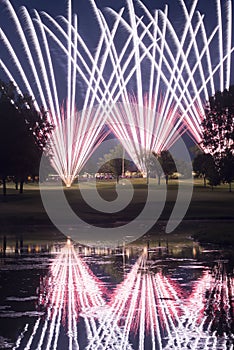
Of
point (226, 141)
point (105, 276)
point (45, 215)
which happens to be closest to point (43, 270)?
point (105, 276)

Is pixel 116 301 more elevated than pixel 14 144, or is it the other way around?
pixel 14 144

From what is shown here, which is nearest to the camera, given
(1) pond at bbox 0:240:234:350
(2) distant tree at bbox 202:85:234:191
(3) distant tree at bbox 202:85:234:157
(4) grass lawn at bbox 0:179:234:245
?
(1) pond at bbox 0:240:234:350

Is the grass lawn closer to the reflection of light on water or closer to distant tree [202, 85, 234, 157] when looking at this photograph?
distant tree [202, 85, 234, 157]

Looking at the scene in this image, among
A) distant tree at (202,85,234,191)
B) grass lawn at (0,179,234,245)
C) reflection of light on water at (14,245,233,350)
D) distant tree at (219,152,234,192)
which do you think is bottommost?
reflection of light on water at (14,245,233,350)

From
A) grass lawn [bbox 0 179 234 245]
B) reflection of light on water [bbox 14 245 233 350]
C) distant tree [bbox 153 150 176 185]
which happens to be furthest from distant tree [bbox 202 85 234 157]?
distant tree [bbox 153 150 176 185]

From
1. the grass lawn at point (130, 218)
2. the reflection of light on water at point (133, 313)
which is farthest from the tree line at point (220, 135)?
the reflection of light on water at point (133, 313)

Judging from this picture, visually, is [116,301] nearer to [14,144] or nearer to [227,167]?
[227,167]

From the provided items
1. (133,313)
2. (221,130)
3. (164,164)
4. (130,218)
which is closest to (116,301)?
(133,313)

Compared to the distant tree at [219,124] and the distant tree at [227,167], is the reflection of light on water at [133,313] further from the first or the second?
the distant tree at [219,124]

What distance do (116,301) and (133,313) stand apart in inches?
56.9

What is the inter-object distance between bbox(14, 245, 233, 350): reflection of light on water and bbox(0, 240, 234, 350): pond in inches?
0.6

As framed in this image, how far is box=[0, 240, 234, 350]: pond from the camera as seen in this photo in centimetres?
1181

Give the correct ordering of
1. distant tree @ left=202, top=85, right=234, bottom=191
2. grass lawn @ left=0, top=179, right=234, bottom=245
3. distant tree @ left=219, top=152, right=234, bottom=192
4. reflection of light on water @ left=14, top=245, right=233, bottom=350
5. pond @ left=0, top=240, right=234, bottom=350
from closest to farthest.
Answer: reflection of light on water @ left=14, top=245, right=233, bottom=350, pond @ left=0, top=240, right=234, bottom=350, grass lawn @ left=0, top=179, right=234, bottom=245, distant tree @ left=219, top=152, right=234, bottom=192, distant tree @ left=202, top=85, right=234, bottom=191

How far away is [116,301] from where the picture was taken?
15375 mm
